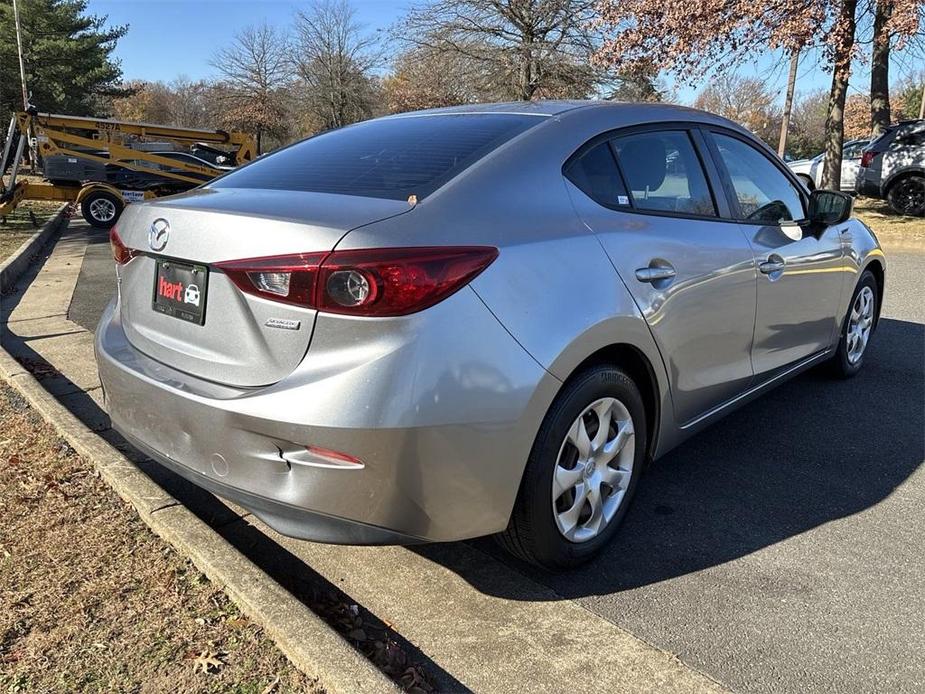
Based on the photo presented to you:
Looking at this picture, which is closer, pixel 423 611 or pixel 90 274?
pixel 423 611

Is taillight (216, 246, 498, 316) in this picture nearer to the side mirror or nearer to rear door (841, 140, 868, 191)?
the side mirror

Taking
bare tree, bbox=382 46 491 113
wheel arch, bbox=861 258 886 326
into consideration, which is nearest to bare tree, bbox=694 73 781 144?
bare tree, bbox=382 46 491 113

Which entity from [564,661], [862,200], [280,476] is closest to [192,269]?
[280,476]

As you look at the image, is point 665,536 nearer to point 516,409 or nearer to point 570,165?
point 516,409

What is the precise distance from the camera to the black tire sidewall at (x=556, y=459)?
2367 millimetres

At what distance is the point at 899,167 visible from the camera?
1395 centimetres

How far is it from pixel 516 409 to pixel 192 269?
1.12 metres

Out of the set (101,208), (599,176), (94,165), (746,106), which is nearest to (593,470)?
(599,176)

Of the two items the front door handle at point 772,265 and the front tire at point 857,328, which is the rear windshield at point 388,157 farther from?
the front tire at point 857,328

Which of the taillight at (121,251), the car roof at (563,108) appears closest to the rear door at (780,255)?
the car roof at (563,108)

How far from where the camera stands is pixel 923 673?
2.24 metres

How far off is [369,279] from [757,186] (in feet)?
8.21

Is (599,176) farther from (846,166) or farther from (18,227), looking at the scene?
(846,166)

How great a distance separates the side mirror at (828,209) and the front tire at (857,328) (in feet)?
2.82
